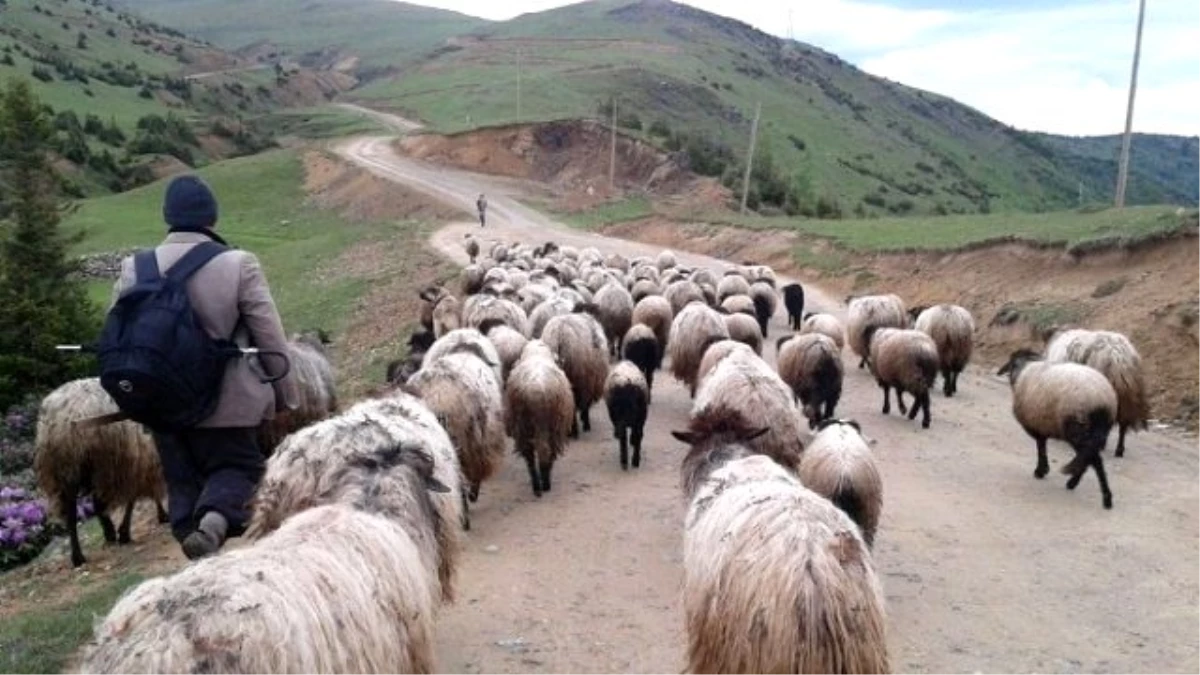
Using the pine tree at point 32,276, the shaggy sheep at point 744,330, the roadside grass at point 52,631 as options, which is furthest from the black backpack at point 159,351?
the pine tree at point 32,276

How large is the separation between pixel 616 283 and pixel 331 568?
12874 millimetres

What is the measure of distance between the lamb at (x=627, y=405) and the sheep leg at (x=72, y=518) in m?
5.13

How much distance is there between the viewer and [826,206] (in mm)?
42594

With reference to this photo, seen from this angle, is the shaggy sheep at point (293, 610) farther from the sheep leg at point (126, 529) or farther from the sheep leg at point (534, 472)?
the sheep leg at point (126, 529)

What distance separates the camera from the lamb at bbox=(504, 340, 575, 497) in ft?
30.8

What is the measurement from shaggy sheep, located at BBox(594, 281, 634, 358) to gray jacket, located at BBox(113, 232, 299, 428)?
10731mm

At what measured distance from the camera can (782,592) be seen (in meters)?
4.39

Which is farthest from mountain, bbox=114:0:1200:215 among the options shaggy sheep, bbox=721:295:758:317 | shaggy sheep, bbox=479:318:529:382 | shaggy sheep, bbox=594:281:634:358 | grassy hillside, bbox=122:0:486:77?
shaggy sheep, bbox=479:318:529:382

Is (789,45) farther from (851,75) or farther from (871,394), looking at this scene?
(871,394)

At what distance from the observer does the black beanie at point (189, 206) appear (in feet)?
15.9

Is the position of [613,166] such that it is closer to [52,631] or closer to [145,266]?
[52,631]

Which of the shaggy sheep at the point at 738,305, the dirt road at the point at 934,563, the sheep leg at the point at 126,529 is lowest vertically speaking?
the sheep leg at the point at 126,529

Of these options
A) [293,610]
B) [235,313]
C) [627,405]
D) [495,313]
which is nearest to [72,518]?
[235,313]

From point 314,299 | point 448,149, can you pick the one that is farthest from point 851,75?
point 314,299
